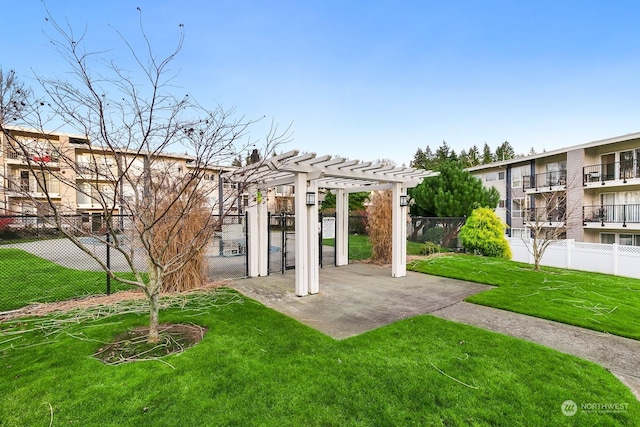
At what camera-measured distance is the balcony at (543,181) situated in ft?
58.6

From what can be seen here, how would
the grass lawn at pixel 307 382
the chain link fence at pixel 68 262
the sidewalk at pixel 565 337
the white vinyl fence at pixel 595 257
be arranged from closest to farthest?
the grass lawn at pixel 307 382 → the sidewalk at pixel 565 337 → the chain link fence at pixel 68 262 → the white vinyl fence at pixel 595 257

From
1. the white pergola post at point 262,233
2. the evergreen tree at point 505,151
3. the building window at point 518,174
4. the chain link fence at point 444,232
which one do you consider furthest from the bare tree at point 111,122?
the evergreen tree at point 505,151

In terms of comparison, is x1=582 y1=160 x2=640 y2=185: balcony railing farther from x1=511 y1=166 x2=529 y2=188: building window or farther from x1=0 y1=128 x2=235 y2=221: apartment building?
x1=0 y1=128 x2=235 y2=221: apartment building

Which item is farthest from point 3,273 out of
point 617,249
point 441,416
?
point 617,249

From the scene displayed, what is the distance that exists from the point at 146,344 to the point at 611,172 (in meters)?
22.1

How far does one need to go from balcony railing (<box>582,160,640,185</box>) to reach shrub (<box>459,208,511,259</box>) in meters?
8.87

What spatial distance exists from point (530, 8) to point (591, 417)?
10938 mm

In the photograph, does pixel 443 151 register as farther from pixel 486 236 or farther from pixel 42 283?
pixel 42 283

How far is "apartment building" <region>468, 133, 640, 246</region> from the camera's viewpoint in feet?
48.9

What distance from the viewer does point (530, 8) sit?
29.0ft

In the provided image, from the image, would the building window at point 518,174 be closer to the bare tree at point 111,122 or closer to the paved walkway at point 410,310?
the paved walkway at point 410,310

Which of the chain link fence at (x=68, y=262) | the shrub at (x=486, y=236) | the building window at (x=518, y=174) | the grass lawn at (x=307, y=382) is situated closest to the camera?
the grass lawn at (x=307, y=382)

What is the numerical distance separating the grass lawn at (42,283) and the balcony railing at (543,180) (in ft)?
72.9

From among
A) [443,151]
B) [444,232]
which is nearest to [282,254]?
[444,232]
